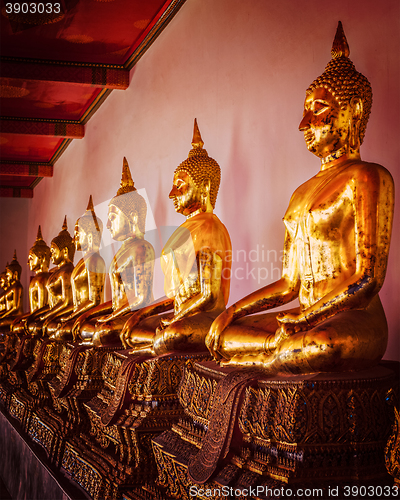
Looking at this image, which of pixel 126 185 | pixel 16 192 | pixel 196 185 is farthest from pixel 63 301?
pixel 16 192

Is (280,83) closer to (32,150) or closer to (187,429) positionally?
(187,429)

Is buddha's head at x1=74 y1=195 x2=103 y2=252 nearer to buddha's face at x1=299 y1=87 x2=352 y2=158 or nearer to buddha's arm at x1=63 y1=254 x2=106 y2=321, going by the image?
buddha's arm at x1=63 y1=254 x2=106 y2=321

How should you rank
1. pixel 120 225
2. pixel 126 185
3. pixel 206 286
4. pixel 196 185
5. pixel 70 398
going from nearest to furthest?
pixel 206 286, pixel 196 185, pixel 70 398, pixel 120 225, pixel 126 185

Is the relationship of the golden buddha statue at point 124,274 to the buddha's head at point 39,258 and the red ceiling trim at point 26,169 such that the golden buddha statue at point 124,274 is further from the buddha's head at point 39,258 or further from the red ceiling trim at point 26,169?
the red ceiling trim at point 26,169

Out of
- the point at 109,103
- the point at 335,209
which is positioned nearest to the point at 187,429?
the point at 335,209

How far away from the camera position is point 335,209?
1838 millimetres

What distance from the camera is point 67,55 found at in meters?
4.78

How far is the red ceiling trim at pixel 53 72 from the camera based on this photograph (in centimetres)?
476

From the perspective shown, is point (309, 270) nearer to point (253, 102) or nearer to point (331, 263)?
point (331, 263)

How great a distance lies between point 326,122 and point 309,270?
1.77ft

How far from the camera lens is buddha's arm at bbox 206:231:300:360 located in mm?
2004

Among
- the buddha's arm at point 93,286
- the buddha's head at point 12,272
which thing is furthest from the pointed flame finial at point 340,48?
the buddha's head at point 12,272

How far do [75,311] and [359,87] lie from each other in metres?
2.94

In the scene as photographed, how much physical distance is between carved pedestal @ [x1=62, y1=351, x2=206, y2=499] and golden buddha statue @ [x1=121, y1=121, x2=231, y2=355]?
0.10m
